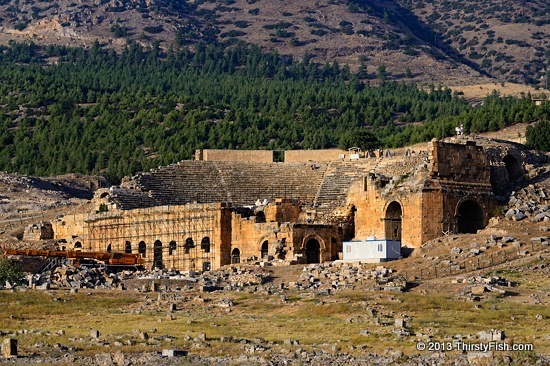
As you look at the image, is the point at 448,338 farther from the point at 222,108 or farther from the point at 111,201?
the point at 222,108

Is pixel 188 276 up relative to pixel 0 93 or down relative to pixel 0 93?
down

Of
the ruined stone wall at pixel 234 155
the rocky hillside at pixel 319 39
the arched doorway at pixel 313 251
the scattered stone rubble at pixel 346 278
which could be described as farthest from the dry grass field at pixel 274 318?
the rocky hillside at pixel 319 39

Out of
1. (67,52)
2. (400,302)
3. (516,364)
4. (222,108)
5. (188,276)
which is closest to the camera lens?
(516,364)

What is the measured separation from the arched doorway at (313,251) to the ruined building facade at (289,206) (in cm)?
5

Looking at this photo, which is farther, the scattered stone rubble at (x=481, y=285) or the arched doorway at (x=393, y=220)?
the arched doorway at (x=393, y=220)

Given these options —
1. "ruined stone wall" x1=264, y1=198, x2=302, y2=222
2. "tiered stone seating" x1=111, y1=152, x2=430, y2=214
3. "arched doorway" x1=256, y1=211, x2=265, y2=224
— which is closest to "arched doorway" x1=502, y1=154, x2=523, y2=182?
"tiered stone seating" x1=111, y1=152, x2=430, y2=214

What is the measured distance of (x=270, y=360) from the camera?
44.0 m

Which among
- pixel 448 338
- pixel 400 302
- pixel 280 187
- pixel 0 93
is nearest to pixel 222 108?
pixel 0 93

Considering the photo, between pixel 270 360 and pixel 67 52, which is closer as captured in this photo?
pixel 270 360

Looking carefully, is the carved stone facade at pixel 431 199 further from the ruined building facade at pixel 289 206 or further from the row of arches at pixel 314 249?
the row of arches at pixel 314 249

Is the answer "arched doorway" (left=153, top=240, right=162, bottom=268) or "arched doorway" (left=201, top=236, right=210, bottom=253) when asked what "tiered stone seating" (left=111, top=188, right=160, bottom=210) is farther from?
"arched doorway" (left=201, top=236, right=210, bottom=253)

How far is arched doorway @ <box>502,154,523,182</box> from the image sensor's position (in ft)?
253

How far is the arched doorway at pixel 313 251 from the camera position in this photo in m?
72.3

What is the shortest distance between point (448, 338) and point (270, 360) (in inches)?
249
